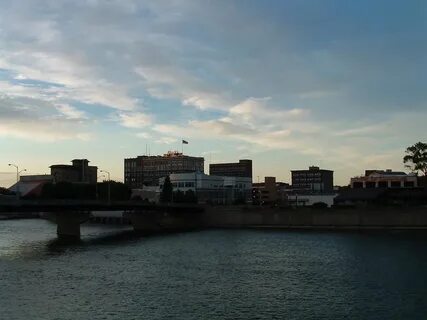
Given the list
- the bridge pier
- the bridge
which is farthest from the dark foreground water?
the bridge pier

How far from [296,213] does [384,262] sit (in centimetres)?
9192

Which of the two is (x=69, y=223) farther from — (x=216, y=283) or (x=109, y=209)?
(x=216, y=283)

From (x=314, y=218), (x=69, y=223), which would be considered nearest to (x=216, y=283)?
(x=69, y=223)

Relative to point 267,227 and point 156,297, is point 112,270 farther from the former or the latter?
point 267,227

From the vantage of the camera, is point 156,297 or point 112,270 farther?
point 112,270

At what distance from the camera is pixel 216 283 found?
187ft

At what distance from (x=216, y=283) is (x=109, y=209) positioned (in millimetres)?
97814

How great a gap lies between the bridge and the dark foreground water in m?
19.8

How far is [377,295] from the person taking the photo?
4994 cm

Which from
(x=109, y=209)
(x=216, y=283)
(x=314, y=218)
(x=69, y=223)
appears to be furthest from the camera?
(x=314, y=218)

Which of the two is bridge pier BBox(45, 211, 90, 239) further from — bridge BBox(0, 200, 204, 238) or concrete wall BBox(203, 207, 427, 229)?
concrete wall BBox(203, 207, 427, 229)

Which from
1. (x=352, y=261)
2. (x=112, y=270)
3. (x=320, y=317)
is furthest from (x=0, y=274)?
(x=352, y=261)

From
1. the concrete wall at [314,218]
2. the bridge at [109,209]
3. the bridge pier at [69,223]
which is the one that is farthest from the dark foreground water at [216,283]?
the concrete wall at [314,218]

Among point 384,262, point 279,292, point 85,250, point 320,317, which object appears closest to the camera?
point 320,317
